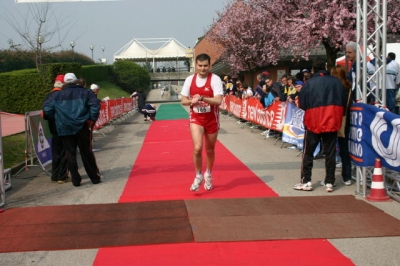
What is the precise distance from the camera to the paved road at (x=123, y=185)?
5.07m

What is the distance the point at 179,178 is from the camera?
920cm

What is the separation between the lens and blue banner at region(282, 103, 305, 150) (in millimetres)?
12512

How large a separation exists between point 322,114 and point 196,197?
2.23 meters

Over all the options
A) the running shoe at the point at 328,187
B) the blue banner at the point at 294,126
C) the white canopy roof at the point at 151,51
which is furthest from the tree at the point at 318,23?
the white canopy roof at the point at 151,51

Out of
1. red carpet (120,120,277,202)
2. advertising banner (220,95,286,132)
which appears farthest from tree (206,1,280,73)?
red carpet (120,120,277,202)

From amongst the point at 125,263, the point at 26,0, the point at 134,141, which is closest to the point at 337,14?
the point at 134,141

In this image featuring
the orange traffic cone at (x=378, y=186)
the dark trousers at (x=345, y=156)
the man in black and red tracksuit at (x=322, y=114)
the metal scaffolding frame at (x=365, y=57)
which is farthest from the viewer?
the dark trousers at (x=345, y=156)

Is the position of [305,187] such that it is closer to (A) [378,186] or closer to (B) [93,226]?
(A) [378,186]

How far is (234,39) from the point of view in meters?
37.9

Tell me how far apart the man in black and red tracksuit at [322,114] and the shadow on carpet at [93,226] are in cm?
223

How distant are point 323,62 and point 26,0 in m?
5.15

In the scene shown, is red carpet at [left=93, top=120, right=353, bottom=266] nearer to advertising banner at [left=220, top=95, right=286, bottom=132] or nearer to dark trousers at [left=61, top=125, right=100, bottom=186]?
dark trousers at [left=61, top=125, right=100, bottom=186]

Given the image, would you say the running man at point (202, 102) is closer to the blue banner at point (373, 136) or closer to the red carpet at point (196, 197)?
the red carpet at point (196, 197)

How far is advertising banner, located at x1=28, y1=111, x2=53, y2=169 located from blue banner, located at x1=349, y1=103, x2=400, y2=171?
6195mm
